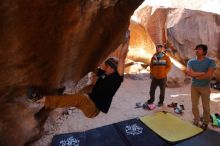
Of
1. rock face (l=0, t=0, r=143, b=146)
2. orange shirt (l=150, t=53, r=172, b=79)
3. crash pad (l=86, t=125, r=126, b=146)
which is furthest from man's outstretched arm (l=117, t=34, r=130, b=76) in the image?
orange shirt (l=150, t=53, r=172, b=79)

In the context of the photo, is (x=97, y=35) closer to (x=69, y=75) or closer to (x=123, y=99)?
(x=69, y=75)

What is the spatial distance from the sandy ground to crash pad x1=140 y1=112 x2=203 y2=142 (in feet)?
1.60

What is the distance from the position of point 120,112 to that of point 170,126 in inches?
70.2

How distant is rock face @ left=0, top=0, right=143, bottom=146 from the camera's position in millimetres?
3639

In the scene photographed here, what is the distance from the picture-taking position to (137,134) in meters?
6.01

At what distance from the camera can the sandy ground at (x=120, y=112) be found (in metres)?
6.69

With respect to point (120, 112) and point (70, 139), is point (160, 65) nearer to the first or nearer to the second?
point (120, 112)

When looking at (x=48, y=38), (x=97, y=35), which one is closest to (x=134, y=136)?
(x=97, y=35)

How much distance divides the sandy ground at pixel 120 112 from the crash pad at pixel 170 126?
1.60 feet

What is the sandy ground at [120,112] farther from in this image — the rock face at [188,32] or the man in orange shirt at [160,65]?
the rock face at [188,32]

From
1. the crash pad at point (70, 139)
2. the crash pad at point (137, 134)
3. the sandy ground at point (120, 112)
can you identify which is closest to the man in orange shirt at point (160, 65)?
the sandy ground at point (120, 112)

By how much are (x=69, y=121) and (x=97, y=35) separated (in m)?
3.13

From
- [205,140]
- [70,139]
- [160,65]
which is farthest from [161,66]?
[70,139]

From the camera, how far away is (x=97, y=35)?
499 cm
